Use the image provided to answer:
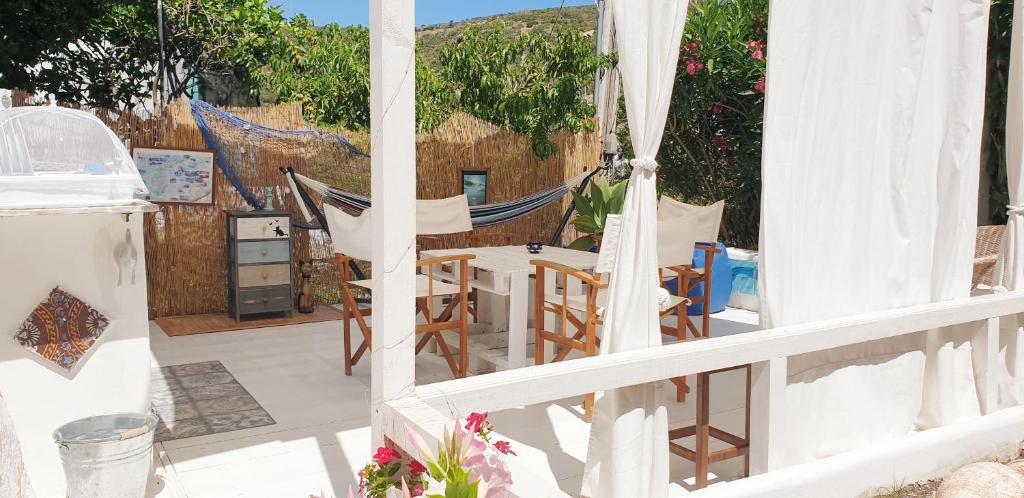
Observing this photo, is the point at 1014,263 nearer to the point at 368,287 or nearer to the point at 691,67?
the point at 368,287

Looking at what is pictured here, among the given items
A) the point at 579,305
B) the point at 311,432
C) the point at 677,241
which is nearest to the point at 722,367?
the point at 579,305

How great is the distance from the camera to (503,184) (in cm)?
742

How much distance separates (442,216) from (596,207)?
1.45 metres

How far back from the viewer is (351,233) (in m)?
4.04

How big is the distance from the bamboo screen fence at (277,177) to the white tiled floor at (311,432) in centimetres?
111

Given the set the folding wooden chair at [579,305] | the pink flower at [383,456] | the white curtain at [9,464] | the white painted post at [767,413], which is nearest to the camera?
the white curtain at [9,464]

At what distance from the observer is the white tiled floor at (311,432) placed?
2945 millimetres

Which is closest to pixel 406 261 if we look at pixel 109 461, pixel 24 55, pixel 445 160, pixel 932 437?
pixel 109 461

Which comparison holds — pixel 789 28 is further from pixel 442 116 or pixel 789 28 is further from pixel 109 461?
pixel 442 116

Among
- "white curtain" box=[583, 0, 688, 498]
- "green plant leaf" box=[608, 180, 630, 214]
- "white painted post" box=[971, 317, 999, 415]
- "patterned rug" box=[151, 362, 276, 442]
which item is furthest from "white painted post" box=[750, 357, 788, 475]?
"green plant leaf" box=[608, 180, 630, 214]

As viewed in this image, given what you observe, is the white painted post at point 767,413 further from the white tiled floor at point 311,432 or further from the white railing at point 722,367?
the white tiled floor at point 311,432

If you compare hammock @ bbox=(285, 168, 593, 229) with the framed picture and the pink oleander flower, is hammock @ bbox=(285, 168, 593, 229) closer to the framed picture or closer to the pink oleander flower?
the framed picture

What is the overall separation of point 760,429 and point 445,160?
4791 mm

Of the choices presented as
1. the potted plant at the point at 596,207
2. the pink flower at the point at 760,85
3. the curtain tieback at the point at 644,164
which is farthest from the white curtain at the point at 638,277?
the pink flower at the point at 760,85
